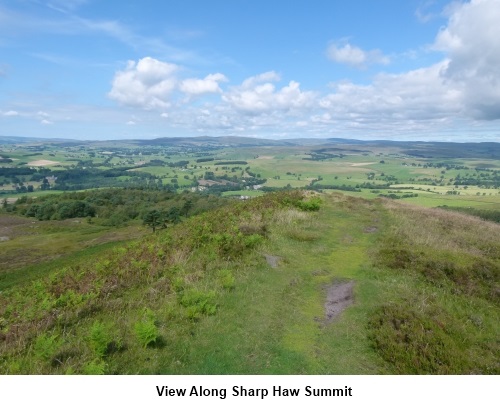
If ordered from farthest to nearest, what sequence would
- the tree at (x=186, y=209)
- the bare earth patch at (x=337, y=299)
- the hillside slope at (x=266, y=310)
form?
the tree at (x=186, y=209) < the bare earth patch at (x=337, y=299) < the hillside slope at (x=266, y=310)

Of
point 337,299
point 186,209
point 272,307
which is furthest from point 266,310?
point 186,209

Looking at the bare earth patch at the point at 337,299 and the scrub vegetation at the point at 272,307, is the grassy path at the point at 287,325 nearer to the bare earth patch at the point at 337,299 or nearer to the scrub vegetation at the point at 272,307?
the scrub vegetation at the point at 272,307

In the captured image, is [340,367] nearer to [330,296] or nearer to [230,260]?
[330,296]

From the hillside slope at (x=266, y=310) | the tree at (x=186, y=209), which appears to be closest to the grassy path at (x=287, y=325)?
the hillside slope at (x=266, y=310)

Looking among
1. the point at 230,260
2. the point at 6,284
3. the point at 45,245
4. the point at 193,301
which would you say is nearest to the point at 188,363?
the point at 193,301

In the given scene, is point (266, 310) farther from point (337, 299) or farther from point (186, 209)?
point (186, 209)
